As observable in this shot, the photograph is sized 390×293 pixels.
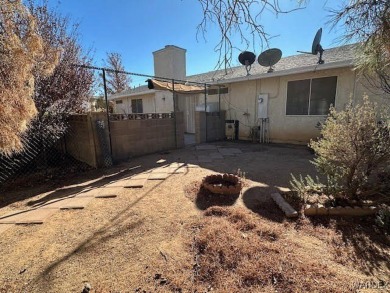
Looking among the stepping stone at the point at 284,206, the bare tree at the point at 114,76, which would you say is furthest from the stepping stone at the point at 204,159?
the bare tree at the point at 114,76

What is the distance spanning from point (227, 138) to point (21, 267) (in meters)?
9.17

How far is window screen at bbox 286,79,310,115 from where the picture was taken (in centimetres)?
805

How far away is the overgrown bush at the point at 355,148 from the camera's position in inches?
112

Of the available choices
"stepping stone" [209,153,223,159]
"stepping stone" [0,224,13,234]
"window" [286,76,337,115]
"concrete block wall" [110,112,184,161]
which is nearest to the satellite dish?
"window" [286,76,337,115]

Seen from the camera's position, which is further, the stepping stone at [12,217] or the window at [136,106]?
the window at [136,106]

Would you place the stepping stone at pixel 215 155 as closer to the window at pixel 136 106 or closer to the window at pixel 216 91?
the window at pixel 216 91

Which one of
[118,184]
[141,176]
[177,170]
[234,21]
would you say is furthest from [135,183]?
[234,21]

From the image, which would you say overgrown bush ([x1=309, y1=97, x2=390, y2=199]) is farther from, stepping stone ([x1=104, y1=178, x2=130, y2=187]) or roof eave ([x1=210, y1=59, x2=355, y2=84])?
roof eave ([x1=210, y1=59, x2=355, y2=84])

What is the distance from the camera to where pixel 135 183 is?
4.35m

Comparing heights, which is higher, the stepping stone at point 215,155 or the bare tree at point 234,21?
the bare tree at point 234,21

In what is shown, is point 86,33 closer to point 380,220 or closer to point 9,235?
point 9,235

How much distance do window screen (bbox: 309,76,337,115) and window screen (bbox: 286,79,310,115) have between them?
0.19 metres

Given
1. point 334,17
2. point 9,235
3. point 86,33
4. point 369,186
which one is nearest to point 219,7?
point 334,17

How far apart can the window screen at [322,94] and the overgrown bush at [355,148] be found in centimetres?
501
